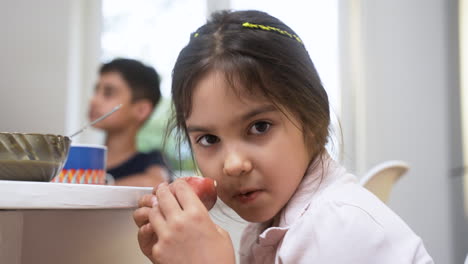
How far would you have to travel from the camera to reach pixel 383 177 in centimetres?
117

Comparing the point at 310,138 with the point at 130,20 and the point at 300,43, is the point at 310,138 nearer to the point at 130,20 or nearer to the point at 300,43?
the point at 300,43

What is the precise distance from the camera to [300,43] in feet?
2.69

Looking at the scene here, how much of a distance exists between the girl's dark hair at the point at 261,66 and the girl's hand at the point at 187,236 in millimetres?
225

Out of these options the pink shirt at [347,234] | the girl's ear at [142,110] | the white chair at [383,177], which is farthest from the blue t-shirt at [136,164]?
the pink shirt at [347,234]

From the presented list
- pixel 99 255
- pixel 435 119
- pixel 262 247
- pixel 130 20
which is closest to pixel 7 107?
pixel 130 20

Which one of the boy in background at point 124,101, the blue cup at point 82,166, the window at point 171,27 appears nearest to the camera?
the blue cup at point 82,166

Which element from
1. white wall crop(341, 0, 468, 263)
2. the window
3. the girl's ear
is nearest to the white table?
the girl's ear

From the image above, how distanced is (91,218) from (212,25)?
0.39 meters

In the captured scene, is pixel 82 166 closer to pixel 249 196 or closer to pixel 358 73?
pixel 249 196

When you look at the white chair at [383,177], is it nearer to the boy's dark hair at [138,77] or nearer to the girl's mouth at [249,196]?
the girl's mouth at [249,196]

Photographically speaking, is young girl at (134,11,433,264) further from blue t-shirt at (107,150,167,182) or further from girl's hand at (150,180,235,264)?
blue t-shirt at (107,150,167,182)

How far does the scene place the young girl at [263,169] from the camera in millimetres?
560

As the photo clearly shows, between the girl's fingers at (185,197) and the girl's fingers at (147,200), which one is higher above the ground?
the girl's fingers at (185,197)

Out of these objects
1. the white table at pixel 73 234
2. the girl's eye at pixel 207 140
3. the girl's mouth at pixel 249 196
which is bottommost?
the white table at pixel 73 234
